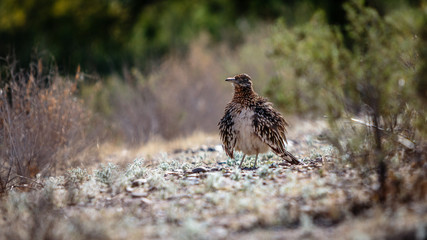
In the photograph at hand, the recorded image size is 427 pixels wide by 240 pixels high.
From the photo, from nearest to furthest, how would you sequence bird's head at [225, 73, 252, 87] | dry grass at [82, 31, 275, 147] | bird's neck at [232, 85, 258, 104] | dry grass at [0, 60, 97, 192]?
bird's neck at [232, 85, 258, 104], bird's head at [225, 73, 252, 87], dry grass at [0, 60, 97, 192], dry grass at [82, 31, 275, 147]

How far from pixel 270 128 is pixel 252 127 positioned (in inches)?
9.9

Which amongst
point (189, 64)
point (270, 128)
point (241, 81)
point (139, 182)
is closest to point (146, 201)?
point (139, 182)

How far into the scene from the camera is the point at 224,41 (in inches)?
675

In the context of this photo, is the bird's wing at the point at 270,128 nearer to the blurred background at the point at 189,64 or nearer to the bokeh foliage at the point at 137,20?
the blurred background at the point at 189,64

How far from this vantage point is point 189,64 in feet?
45.1

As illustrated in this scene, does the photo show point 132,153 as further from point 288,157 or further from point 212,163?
point 288,157

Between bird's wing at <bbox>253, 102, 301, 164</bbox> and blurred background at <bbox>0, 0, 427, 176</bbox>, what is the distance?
703 millimetres

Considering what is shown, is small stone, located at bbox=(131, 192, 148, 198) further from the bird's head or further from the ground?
the bird's head

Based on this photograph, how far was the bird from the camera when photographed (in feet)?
19.6

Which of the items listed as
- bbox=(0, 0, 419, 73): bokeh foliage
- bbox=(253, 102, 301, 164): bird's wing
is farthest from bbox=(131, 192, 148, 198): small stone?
bbox=(0, 0, 419, 73): bokeh foliage

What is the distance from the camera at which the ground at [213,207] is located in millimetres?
3570

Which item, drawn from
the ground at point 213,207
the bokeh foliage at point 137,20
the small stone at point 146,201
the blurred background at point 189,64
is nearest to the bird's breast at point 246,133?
the ground at point 213,207

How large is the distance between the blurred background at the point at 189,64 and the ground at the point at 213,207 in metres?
1.01

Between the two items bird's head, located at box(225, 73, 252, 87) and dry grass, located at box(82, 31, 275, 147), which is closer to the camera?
bird's head, located at box(225, 73, 252, 87)
